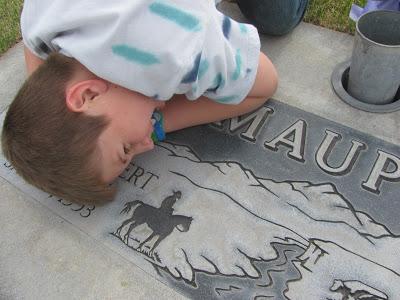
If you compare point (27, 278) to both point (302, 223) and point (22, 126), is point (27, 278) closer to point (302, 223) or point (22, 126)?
point (22, 126)

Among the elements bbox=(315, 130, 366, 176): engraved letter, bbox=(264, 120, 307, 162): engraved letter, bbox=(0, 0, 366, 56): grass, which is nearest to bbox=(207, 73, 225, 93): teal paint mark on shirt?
bbox=(264, 120, 307, 162): engraved letter

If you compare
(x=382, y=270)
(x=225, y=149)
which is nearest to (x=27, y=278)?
(x=225, y=149)

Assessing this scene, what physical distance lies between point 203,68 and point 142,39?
0.22 metres

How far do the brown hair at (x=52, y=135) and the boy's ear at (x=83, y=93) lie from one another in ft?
0.06

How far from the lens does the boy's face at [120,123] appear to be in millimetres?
1446

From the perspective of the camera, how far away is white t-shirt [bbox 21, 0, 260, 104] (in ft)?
4.45

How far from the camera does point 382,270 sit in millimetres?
1440

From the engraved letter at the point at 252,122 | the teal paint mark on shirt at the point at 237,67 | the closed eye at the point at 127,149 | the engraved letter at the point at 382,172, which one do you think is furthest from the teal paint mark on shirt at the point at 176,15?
the engraved letter at the point at 382,172

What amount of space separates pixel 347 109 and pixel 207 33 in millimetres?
686

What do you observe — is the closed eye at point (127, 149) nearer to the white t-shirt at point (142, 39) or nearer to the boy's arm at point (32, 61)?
the white t-shirt at point (142, 39)

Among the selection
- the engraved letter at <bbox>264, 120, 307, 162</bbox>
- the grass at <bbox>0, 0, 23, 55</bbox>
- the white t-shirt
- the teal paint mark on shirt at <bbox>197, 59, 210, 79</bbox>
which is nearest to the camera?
the white t-shirt

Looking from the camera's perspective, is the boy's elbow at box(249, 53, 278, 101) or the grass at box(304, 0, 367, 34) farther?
the grass at box(304, 0, 367, 34)

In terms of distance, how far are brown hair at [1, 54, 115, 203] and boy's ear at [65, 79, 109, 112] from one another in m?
0.02

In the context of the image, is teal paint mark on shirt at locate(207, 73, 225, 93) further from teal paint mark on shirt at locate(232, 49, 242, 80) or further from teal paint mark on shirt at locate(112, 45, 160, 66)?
teal paint mark on shirt at locate(112, 45, 160, 66)
